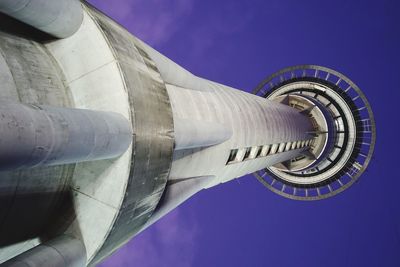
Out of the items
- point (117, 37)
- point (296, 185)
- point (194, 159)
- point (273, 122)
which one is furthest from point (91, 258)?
point (296, 185)

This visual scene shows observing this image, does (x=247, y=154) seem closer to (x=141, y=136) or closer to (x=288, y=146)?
(x=288, y=146)

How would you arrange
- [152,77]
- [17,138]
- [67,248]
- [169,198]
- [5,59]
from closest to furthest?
[17,138], [5,59], [67,248], [152,77], [169,198]

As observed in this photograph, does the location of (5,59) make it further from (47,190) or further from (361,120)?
(361,120)

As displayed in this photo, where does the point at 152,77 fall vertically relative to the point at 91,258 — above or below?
above

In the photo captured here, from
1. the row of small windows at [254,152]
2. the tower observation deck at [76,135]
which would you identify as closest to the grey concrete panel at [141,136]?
the tower observation deck at [76,135]

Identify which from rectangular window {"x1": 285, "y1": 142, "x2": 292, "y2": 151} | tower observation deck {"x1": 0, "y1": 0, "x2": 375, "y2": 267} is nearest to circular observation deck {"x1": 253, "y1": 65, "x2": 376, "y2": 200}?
rectangular window {"x1": 285, "y1": 142, "x2": 292, "y2": 151}

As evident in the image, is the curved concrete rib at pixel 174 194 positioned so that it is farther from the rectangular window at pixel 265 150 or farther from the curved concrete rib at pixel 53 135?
the rectangular window at pixel 265 150
